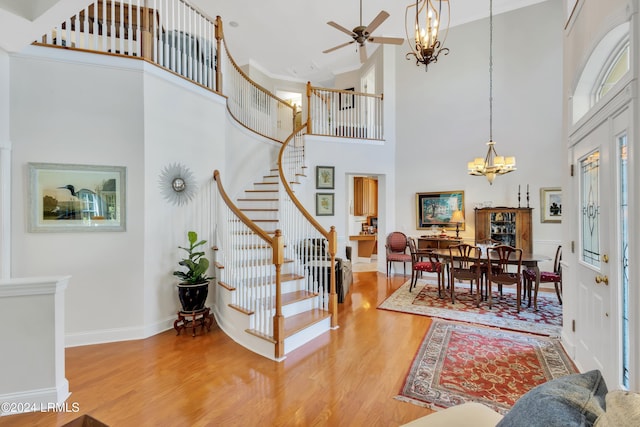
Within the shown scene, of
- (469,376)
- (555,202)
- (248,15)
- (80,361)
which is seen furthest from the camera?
(248,15)

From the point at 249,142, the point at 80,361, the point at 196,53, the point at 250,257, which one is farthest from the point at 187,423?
the point at 249,142

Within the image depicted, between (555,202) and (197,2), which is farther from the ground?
(197,2)

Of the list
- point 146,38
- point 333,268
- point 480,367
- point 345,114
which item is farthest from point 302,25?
point 480,367

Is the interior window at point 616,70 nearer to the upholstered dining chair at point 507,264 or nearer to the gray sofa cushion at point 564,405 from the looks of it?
the gray sofa cushion at point 564,405

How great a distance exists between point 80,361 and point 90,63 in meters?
3.09

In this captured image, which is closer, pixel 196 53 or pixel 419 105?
pixel 196 53

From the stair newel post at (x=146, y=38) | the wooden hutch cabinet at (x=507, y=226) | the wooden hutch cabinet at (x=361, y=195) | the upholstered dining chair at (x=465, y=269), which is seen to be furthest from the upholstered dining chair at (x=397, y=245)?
the stair newel post at (x=146, y=38)

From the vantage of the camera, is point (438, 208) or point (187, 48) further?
point (438, 208)

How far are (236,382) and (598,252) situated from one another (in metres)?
3.09

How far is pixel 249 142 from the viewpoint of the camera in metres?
5.69

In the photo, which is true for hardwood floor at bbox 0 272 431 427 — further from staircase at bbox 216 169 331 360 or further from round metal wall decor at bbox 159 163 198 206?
round metal wall decor at bbox 159 163 198 206

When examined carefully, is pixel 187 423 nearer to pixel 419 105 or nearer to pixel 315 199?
pixel 315 199

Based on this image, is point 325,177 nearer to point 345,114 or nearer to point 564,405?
point 345,114

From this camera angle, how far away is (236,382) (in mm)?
2447
